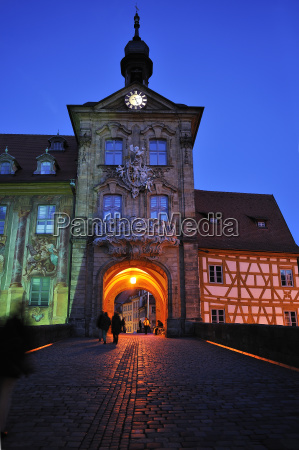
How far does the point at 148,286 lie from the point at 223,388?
79.2ft

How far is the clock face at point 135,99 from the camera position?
25.5 metres

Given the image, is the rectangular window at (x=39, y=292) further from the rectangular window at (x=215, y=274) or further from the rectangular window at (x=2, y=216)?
the rectangular window at (x=215, y=274)

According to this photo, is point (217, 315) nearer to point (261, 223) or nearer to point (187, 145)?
point (261, 223)

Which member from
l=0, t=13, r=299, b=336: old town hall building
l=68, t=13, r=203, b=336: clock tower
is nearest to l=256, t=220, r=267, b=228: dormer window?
l=0, t=13, r=299, b=336: old town hall building

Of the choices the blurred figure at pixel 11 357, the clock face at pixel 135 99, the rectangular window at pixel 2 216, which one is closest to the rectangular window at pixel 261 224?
the clock face at pixel 135 99

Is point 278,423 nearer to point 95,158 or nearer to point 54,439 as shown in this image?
point 54,439

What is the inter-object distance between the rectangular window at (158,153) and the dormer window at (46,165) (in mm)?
6166

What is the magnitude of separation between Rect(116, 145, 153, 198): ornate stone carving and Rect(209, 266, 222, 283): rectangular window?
686cm

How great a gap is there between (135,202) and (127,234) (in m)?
2.73

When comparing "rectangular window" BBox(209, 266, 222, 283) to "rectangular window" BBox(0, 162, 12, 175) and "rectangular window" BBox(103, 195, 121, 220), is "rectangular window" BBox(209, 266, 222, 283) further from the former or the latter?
"rectangular window" BBox(0, 162, 12, 175)

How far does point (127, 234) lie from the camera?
21.5 m

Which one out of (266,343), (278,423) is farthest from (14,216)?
(278,423)

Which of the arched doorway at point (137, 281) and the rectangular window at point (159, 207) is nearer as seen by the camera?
the arched doorway at point (137, 281)

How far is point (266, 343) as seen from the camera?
10453mm
